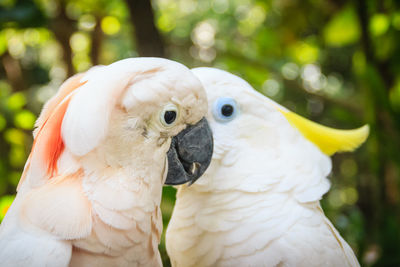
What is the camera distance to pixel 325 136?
124 centimetres

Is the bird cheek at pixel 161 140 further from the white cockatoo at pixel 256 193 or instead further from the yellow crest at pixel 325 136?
the yellow crest at pixel 325 136

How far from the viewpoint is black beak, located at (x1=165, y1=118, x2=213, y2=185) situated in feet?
3.27

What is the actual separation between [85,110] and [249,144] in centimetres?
57

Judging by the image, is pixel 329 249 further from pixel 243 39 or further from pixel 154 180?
pixel 243 39

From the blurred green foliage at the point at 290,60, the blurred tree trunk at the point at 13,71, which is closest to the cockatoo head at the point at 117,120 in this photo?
the blurred green foliage at the point at 290,60

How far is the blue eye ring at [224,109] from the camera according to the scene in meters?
1.15

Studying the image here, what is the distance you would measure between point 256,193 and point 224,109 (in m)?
0.28

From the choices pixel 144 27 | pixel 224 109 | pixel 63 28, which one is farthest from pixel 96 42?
pixel 224 109

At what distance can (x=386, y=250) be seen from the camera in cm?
191

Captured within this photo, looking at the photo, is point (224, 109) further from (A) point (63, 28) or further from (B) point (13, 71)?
(B) point (13, 71)

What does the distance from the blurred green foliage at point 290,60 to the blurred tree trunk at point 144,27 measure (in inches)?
1.4

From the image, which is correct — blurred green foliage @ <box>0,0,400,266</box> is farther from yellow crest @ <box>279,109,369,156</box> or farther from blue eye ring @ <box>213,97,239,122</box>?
yellow crest @ <box>279,109,369,156</box>

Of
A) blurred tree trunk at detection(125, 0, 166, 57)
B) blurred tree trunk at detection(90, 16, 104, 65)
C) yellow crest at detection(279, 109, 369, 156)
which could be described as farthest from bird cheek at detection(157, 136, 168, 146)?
blurred tree trunk at detection(90, 16, 104, 65)

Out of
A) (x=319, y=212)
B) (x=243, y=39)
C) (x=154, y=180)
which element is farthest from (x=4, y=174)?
(x=243, y=39)
